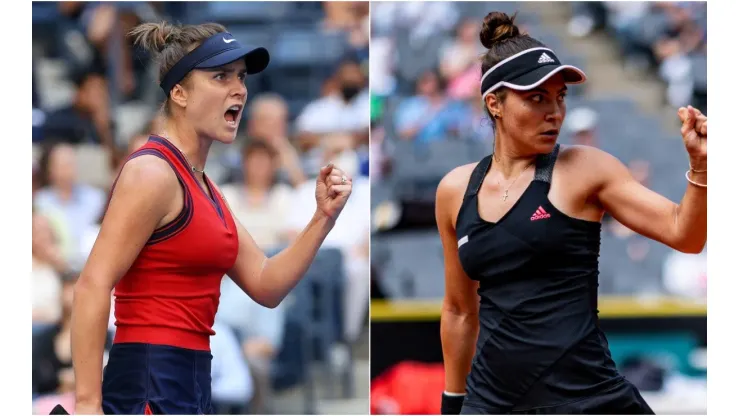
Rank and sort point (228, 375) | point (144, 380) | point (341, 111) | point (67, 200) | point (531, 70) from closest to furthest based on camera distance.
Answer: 1. point (144, 380)
2. point (531, 70)
3. point (228, 375)
4. point (67, 200)
5. point (341, 111)

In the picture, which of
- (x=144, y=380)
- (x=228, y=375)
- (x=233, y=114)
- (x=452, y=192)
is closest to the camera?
(x=144, y=380)

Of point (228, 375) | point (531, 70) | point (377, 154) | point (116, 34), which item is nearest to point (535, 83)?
point (531, 70)

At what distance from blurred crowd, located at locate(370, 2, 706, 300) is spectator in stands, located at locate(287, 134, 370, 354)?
0.23 meters

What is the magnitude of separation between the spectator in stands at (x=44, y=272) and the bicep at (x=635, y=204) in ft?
16.2

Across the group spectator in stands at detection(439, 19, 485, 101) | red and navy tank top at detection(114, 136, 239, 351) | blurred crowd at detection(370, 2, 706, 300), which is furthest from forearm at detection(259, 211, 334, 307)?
spectator in stands at detection(439, 19, 485, 101)

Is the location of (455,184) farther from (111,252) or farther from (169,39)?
(111,252)

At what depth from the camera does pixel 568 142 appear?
26.2ft

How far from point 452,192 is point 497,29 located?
0.58 meters

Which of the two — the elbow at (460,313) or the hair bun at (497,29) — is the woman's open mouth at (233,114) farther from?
the elbow at (460,313)

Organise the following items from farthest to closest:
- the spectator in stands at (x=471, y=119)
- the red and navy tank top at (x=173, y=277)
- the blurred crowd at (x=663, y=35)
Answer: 1. the blurred crowd at (x=663, y=35)
2. the spectator in stands at (x=471, y=119)
3. the red and navy tank top at (x=173, y=277)

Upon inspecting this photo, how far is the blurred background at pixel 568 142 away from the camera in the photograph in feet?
22.7

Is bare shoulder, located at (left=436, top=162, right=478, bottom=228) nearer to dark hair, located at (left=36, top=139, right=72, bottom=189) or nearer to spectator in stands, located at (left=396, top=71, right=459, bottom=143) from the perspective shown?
spectator in stands, located at (left=396, top=71, right=459, bottom=143)

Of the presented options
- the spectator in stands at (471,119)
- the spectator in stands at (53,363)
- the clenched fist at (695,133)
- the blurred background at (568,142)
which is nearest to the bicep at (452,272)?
the clenched fist at (695,133)

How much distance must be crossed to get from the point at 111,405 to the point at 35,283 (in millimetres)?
4469
